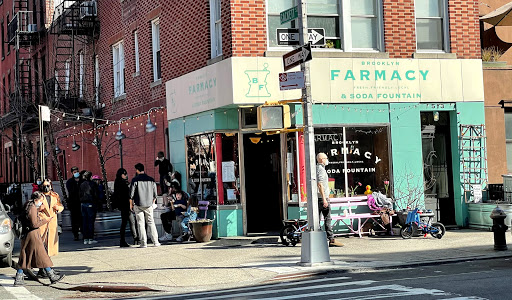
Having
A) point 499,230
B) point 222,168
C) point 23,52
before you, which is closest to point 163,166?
point 222,168

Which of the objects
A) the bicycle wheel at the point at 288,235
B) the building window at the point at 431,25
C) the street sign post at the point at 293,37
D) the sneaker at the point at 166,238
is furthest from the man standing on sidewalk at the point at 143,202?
the building window at the point at 431,25

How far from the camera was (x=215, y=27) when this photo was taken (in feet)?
60.0

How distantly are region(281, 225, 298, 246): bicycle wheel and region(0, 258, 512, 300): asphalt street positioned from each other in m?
3.55

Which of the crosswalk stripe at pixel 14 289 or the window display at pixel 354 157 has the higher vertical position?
the window display at pixel 354 157

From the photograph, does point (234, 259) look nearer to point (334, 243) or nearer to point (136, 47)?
point (334, 243)

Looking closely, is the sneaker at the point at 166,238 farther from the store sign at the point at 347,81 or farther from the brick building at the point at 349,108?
the store sign at the point at 347,81

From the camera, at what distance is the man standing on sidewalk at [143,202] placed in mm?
17031

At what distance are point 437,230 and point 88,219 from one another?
28.4 feet

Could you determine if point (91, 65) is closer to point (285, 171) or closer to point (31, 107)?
point (31, 107)

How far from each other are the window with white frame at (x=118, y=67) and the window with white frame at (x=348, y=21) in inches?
339

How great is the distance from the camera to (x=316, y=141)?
1761 cm

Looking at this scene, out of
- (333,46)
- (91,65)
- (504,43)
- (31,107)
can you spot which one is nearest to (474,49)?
(504,43)

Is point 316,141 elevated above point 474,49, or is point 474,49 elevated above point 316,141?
point 474,49

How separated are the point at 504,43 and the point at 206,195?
29.5 feet
